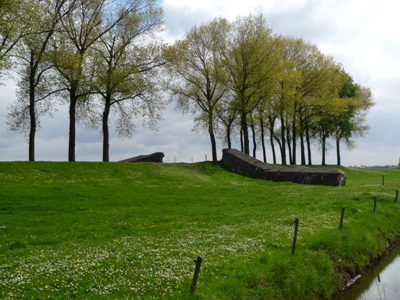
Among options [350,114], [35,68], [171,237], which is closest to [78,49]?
[35,68]

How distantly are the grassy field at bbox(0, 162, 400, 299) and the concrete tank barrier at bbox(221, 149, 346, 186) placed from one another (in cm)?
569

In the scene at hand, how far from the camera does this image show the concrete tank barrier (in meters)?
41.5

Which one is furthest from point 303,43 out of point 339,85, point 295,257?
point 295,257

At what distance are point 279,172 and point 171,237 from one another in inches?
1157

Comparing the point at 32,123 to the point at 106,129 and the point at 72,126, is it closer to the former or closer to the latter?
the point at 72,126

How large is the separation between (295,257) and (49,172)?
83.5 ft

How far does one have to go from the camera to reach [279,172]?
44.4 meters

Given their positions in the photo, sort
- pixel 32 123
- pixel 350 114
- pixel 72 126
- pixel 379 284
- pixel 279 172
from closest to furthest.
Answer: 1. pixel 379 284
2. pixel 32 123
3. pixel 72 126
4. pixel 279 172
5. pixel 350 114

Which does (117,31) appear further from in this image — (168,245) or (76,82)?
(168,245)

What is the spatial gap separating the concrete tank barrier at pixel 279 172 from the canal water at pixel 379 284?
74.0 ft

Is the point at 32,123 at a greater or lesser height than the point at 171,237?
greater

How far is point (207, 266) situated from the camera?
12758 mm

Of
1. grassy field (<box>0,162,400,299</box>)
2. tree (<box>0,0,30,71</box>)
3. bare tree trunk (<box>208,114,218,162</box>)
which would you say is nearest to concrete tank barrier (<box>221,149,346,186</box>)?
bare tree trunk (<box>208,114,218,162</box>)

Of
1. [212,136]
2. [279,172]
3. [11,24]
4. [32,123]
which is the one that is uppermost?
[11,24]
